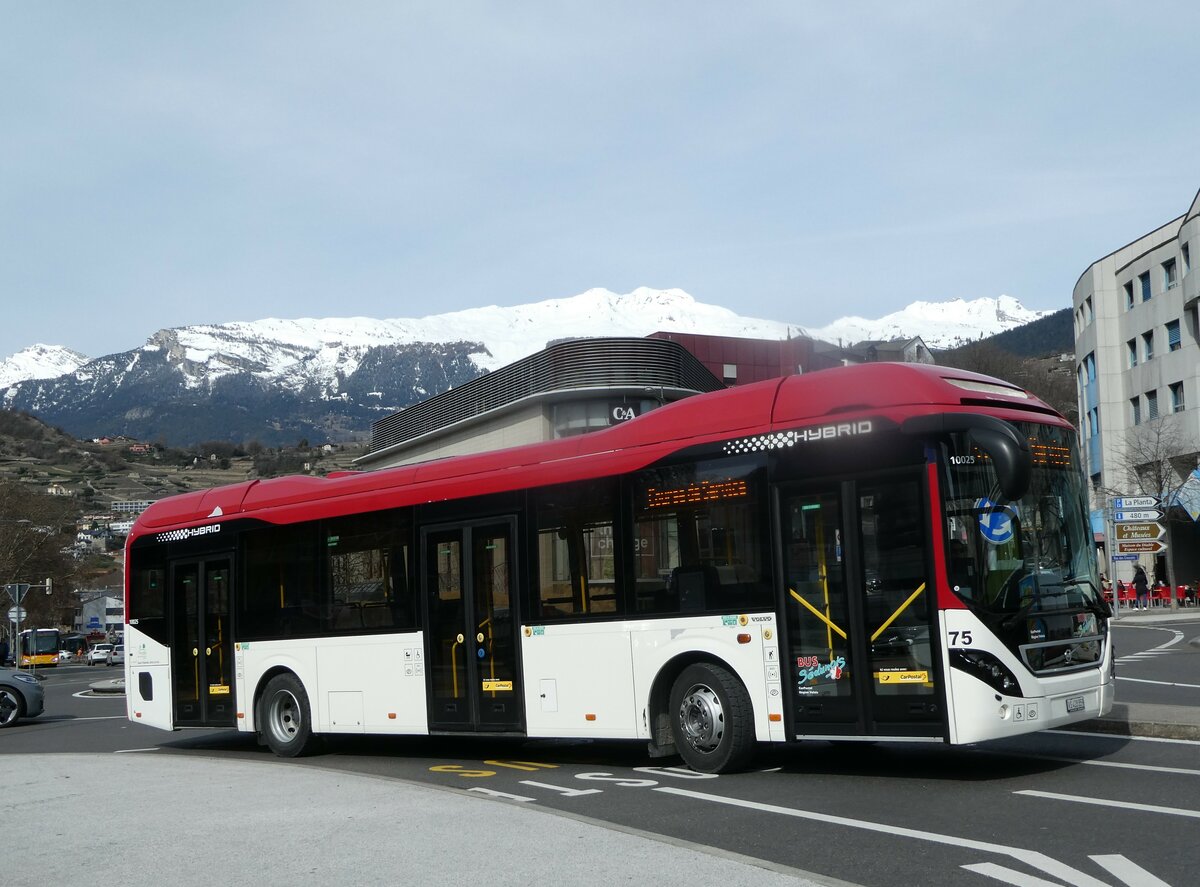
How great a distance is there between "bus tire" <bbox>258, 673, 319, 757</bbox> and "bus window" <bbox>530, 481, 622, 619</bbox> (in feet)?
13.3

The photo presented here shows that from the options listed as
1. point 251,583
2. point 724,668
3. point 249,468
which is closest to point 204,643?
point 251,583

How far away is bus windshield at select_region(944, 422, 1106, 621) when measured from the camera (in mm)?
10039

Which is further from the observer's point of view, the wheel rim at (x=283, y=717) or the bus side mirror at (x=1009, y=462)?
the wheel rim at (x=283, y=717)

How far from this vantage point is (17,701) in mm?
24766

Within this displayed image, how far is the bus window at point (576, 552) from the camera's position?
40.7ft

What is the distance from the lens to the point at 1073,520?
10.9m

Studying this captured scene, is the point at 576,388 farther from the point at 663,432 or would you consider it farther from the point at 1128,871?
the point at 1128,871

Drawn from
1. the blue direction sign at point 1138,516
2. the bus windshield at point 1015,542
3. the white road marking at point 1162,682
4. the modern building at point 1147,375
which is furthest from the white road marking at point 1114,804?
the modern building at point 1147,375

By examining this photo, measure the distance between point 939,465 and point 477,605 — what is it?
A: 208 inches

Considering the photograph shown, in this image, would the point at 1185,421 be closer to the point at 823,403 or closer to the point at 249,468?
the point at 823,403

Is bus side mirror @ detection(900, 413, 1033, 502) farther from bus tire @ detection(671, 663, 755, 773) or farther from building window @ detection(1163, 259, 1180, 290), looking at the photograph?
building window @ detection(1163, 259, 1180, 290)

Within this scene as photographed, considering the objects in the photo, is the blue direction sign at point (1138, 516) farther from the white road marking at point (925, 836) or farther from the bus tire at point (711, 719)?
the white road marking at point (925, 836)

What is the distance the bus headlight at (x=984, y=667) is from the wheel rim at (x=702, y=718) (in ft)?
7.53

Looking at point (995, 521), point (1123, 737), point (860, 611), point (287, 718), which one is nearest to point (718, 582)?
point (860, 611)
